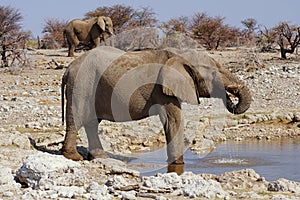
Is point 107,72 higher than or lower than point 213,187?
higher

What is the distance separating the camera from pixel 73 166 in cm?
626

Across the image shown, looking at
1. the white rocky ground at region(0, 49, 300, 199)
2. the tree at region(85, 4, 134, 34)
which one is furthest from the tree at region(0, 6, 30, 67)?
the tree at region(85, 4, 134, 34)

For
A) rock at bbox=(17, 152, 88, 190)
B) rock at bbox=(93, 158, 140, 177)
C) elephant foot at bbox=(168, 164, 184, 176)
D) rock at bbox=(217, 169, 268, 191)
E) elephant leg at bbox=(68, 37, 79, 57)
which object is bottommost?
elephant foot at bbox=(168, 164, 184, 176)

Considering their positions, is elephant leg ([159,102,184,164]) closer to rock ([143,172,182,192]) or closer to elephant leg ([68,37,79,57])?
rock ([143,172,182,192])

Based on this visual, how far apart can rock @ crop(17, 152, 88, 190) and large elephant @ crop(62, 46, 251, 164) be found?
2269mm

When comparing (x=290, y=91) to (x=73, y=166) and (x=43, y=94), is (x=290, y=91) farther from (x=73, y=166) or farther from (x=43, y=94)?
(x=73, y=166)

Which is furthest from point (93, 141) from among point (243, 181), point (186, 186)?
point (186, 186)

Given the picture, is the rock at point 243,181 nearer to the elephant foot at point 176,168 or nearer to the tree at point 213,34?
the elephant foot at point 176,168

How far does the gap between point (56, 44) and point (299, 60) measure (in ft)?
49.8

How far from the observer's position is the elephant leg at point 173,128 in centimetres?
848

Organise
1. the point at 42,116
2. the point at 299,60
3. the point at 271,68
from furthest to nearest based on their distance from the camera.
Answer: the point at 299,60 → the point at 271,68 → the point at 42,116

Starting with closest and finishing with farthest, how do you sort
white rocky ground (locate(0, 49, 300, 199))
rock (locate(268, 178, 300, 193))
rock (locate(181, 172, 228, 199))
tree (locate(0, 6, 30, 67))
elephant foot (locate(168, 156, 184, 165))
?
1. rock (locate(181, 172, 228, 199))
2. white rocky ground (locate(0, 49, 300, 199))
3. rock (locate(268, 178, 300, 193))
4. elephant foot (locate(168, 156, 184, 165))
5. tree (locate(0, 6, 30, 67))

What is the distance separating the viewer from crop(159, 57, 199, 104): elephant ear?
27.4 ft

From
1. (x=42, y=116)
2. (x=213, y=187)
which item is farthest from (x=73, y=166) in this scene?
(x=42, y=116)
